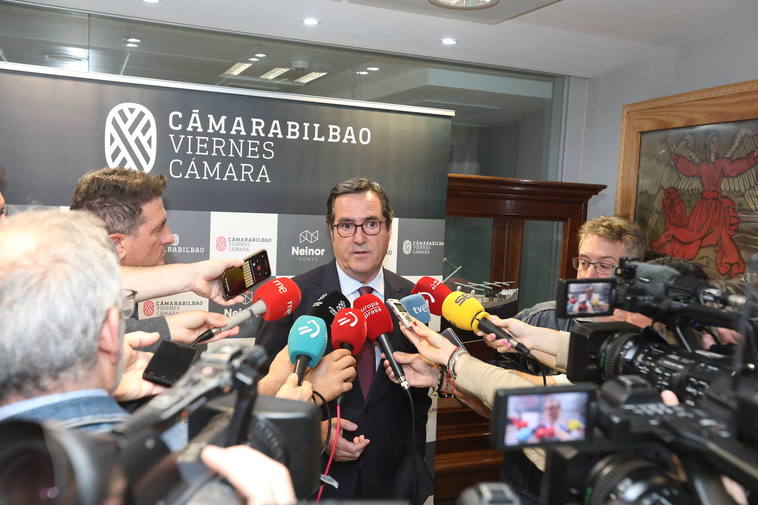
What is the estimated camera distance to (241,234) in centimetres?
292

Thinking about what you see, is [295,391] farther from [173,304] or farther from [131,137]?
[131,137]

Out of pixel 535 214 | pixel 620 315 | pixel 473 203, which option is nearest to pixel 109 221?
pixel 620 315

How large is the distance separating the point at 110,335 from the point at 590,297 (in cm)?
100

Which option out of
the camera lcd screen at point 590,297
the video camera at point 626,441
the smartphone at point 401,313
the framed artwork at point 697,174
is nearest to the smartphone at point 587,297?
the camera lcd screen at point 590,297

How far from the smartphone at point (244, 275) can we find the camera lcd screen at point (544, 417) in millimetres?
1388

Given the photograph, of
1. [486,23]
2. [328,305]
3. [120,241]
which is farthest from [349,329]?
[486,23]

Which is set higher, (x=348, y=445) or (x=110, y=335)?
(x=110, y=335)

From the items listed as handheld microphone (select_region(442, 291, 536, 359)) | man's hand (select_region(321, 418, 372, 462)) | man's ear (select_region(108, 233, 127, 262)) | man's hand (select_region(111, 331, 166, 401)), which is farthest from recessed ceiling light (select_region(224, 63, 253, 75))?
man's hand (select_region(111, 331, 166, 401))

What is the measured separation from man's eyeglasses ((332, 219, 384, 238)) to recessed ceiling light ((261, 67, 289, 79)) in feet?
6.46

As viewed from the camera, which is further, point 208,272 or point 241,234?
point 241,234

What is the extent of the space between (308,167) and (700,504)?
2403mm

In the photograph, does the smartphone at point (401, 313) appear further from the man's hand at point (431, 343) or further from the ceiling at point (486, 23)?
the ceiling at point (486, 23)

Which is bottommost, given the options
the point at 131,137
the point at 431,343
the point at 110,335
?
the point at 431,343

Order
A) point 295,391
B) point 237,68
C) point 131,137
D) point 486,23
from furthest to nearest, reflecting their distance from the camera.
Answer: point 237,68
point 486,23
point 131,137
point 295,391
